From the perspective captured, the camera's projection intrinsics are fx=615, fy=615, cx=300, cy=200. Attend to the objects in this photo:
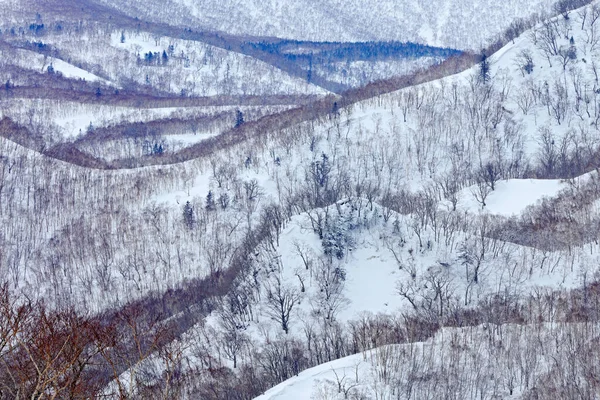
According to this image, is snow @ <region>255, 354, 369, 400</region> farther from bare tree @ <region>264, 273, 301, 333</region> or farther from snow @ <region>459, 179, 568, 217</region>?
snow @ <region>459, 179, 568, 217</region>

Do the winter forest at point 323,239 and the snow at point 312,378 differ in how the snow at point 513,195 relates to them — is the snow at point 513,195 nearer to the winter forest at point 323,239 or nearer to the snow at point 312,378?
the winter forest at point 323,239

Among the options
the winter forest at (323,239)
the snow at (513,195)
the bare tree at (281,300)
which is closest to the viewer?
the winter forest at (323,239)

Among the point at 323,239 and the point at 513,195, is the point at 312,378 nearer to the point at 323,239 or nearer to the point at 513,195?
the point at 323,239

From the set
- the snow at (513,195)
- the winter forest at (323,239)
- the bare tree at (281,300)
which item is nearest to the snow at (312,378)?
the winter forest at (323,239)

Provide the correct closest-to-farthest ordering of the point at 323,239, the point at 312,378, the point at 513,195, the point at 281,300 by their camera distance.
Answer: the point at 312,378 → the point at 281,300 → the point at 323,239 → the point at 513,195

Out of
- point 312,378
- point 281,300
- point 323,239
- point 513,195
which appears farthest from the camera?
point 513,195

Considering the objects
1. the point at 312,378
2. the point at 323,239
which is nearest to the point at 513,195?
the point at 323,239

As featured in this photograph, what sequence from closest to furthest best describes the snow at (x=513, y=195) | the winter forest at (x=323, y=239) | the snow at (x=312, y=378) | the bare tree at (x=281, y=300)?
the snow at (x=312, y=378) → the winter forest at (x=323, y=239) → the bare tree at (x=281, y=300) → the snow at (x=513, y=195)

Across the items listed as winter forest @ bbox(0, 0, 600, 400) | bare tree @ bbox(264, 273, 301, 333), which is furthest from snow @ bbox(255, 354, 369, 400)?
bare tree @ bbox(264, 273, 301, 333)
